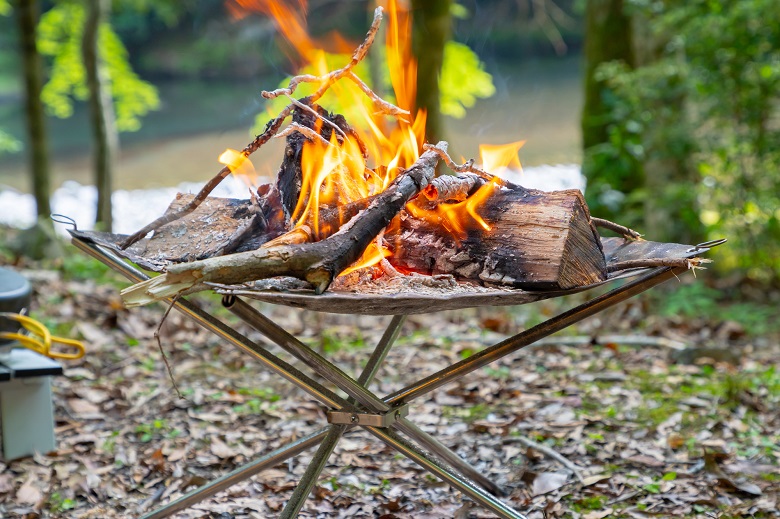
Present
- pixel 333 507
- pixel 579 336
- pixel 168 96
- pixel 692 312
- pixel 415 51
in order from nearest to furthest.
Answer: pixel 333 507
pixel 579 336
pixel 692 312
pixel 415 51
pixel 168 96

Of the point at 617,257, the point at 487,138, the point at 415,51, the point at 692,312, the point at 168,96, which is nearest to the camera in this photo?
the point at 617,257

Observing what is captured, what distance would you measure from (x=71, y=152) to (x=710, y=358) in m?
Answer: 16.7

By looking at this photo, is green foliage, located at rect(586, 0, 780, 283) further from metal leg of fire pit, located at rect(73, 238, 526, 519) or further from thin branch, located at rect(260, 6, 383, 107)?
metal leg of fire pit, located at rect(73, 238, 526, 519)

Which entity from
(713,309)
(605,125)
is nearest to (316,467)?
(713,309)

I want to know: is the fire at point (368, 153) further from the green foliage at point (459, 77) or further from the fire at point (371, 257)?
the green foliage at point (459, 77)

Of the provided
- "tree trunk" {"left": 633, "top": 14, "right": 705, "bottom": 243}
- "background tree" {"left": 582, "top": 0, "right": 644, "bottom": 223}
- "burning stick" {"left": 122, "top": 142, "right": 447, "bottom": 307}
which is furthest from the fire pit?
"background tree" {"left": 582, "top": 0, "right": 644, "bottom": 223}

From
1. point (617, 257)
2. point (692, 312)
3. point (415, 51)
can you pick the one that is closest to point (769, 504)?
point (617, 257)

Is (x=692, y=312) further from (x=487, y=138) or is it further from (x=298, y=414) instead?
(x=487, y=138)

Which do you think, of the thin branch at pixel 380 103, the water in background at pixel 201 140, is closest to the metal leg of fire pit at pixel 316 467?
the thin branch at pixel 380 103

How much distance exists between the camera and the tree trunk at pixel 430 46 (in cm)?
573

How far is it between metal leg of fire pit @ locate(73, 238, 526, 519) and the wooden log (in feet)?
1.23

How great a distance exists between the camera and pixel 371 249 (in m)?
2.01

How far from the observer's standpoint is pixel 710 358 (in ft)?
12.4

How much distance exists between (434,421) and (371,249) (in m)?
1.37
